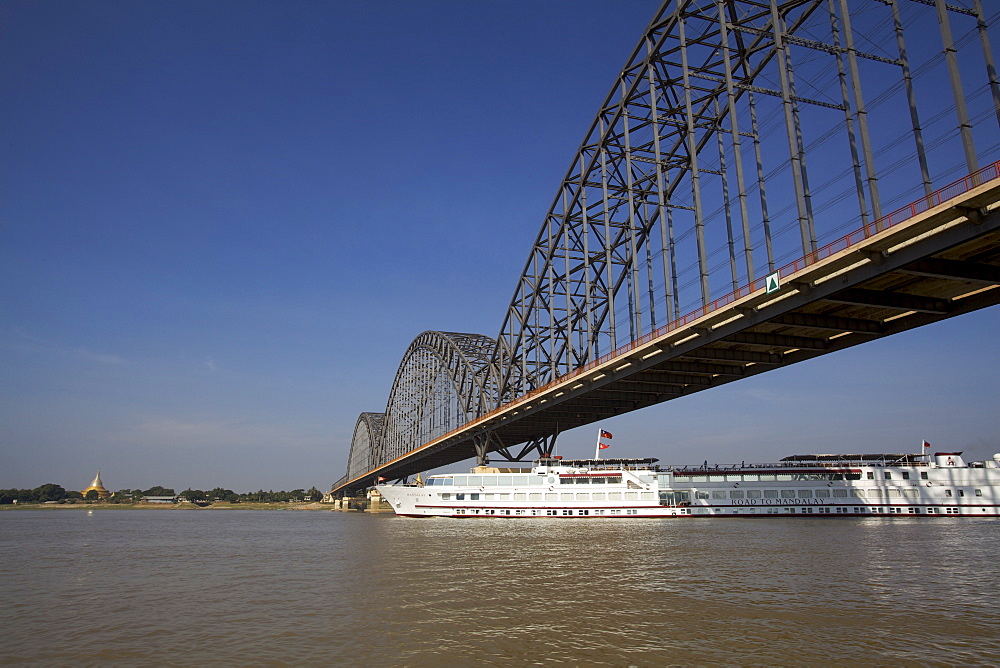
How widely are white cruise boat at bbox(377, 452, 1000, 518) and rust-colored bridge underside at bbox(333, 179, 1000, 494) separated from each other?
1497 cm

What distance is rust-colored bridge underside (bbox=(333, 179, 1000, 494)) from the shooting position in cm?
2328

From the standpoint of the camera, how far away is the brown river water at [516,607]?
43.7 ft

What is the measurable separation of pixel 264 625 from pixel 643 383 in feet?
135

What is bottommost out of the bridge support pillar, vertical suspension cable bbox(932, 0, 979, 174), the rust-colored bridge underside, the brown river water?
the brown river water

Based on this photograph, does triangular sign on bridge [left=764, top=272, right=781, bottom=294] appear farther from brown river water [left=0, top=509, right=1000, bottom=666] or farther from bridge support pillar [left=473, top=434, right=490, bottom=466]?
bridge support pillar [left=473, top=434, right=490, bottom=466]

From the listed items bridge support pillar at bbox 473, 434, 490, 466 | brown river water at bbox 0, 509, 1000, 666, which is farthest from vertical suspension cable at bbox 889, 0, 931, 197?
bridge support pillar at bbox 473, 434, 490, 466

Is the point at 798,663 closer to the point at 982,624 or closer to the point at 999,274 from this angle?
the point at 982,624

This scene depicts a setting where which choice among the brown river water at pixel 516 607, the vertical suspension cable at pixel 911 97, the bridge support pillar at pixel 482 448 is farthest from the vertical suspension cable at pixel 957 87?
the bridge support pillar at pixel 482 448

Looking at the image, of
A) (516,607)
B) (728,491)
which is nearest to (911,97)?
(516,607)

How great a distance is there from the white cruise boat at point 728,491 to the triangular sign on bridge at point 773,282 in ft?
135

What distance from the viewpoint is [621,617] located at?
16.6 m

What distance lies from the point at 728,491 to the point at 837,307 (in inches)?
1703

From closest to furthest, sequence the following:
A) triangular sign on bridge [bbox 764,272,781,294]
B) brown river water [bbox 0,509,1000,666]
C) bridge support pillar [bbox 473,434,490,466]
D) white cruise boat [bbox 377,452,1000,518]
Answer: brown river water [bbox 0,509,1000,666] → triangular sign on bridge [bbox 764,272,781,294] → white cruise boat [bbox 377,452,1000,518] → bridge support pillar [bbox 473,434,490,466]

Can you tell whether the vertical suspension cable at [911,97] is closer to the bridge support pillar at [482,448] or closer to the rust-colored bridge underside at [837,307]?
the rust-colored bridge underside at [837,307]
